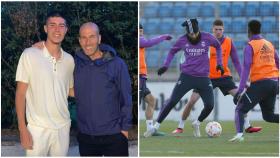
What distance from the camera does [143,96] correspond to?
868 cm

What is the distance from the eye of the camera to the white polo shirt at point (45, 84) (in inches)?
179

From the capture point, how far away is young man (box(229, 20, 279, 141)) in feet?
23.6

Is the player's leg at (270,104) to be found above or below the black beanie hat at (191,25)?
below

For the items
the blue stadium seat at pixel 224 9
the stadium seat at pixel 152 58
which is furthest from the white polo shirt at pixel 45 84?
the blue stadium seat at pixel 224 9

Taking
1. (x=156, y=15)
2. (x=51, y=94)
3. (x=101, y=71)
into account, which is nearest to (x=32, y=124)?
(x=51, y=94)

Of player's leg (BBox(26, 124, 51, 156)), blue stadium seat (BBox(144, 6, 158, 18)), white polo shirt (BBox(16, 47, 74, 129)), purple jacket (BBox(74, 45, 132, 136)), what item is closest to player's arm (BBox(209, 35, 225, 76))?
purple jacket (BBox(74, 45, 132, 136))

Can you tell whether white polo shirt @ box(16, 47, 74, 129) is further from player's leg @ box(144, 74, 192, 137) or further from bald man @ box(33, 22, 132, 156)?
player's leg @ box(144, 74, 192, 137)

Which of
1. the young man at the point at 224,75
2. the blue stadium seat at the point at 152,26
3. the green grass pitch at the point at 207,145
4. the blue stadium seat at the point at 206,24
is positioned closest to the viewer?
the green grass pitch at the point at 207,145

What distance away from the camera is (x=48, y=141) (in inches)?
184

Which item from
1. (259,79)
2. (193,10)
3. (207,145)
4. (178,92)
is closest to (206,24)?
(193,10)

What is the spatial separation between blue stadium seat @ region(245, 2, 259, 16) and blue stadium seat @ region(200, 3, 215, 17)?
0.62m

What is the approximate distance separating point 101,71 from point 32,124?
0.59 meters

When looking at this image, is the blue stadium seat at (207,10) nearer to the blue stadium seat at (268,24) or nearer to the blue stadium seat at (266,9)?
the blue stadium seat at (266,9)

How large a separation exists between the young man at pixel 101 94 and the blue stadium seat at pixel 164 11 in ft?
23.3
